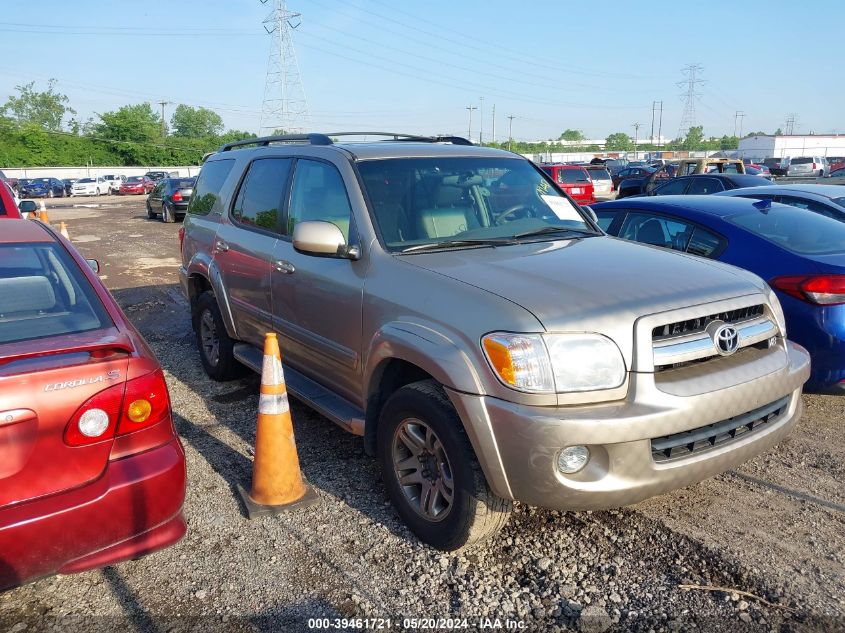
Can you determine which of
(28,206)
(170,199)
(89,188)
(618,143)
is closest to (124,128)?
(89,188)

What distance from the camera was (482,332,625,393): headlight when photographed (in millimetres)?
2713

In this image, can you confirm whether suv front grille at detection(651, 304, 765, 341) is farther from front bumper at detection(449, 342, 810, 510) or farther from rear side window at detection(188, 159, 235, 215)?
rear side window at detection(188, 159, 235, 215)

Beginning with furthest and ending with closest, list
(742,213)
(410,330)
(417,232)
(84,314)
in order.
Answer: (742,213), (417,232), (410,330), (84,314)

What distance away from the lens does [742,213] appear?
206 inches

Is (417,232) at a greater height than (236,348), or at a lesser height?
greater

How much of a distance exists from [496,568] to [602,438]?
34.1 inches

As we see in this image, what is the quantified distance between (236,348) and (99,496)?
9.16 feet

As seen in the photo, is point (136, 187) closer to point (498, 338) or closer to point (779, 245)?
point (779, 245)

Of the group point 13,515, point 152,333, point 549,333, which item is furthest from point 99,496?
point 152,333

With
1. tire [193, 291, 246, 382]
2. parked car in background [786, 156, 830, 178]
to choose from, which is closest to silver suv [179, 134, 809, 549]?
tire [193, 291, 246, 382]

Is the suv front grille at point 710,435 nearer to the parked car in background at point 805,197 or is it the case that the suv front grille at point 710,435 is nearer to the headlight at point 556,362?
the headlight at point 556,362

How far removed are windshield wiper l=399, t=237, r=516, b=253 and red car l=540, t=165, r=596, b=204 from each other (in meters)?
16.6

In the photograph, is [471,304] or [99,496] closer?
[99,496]

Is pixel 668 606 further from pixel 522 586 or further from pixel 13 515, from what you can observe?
pixel 13 515
